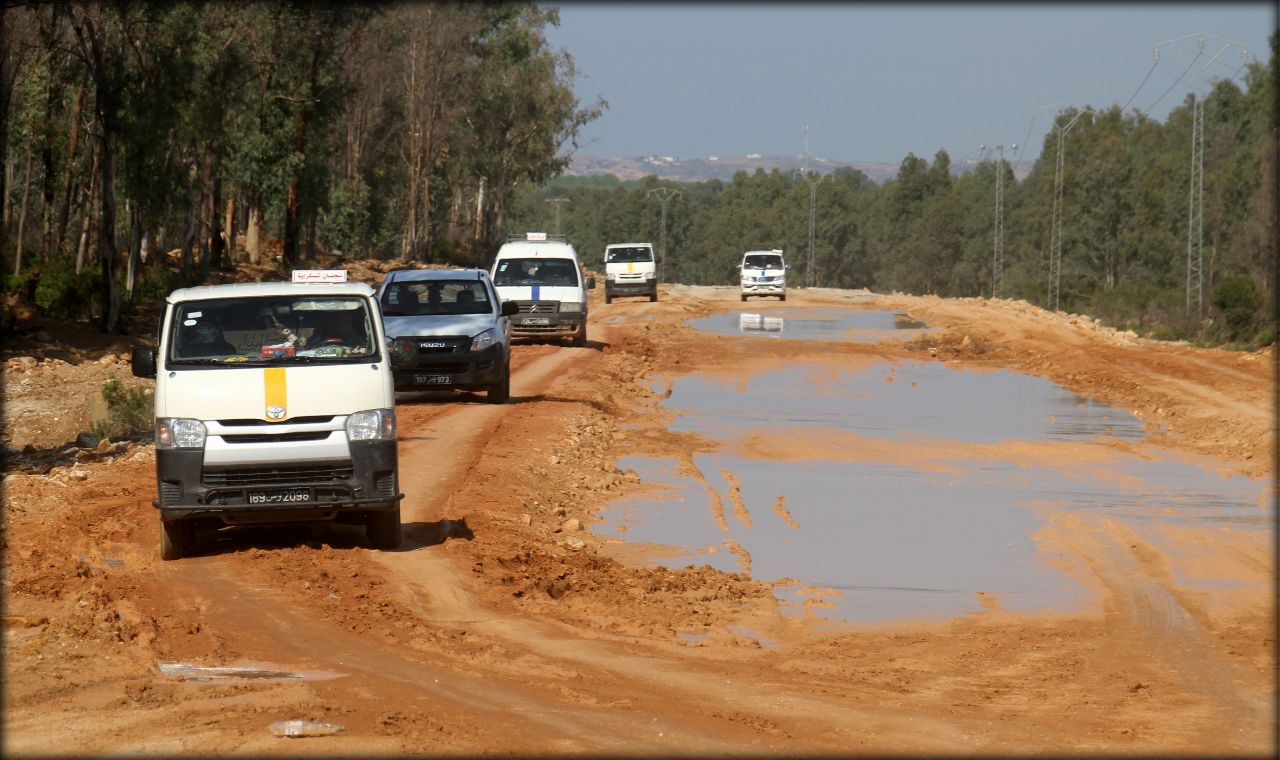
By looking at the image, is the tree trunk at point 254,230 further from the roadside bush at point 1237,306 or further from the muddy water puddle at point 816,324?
the roadside bush at point 1237,306

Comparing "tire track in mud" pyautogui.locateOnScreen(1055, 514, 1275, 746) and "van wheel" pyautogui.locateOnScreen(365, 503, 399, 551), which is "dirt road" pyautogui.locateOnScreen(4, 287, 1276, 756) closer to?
"tire track in mud" pyautogui.locateOnScreen(1055, 514, 1275, 746)

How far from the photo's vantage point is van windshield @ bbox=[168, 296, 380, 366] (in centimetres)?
1197

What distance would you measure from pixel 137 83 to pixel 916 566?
26.7m

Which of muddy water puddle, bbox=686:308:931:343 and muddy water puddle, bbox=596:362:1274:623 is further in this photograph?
muddy water puddle, bbox=686:308:931:343

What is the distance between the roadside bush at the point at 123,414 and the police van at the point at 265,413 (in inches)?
409

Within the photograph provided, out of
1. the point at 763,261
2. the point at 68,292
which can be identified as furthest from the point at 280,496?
the point at 763,261

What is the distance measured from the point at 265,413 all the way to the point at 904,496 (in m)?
8.47

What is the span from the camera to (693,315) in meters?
51.6

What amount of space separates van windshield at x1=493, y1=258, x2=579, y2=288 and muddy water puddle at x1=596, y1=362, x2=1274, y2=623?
6.10 metres

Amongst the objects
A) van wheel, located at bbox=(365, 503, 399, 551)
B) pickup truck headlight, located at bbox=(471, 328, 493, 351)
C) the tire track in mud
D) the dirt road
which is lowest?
the tire track in mud

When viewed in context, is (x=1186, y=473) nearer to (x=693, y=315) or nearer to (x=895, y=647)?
(x=895, y=647)

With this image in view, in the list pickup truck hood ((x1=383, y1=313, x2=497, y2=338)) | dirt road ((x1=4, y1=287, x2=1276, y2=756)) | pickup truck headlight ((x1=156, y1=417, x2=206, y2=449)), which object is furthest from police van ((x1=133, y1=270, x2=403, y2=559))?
pickup truck hood ((x1=383, y1=313, x2=497, y2=338))

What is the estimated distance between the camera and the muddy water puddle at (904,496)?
13.3m

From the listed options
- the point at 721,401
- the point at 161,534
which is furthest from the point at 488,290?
the point at 161,534
